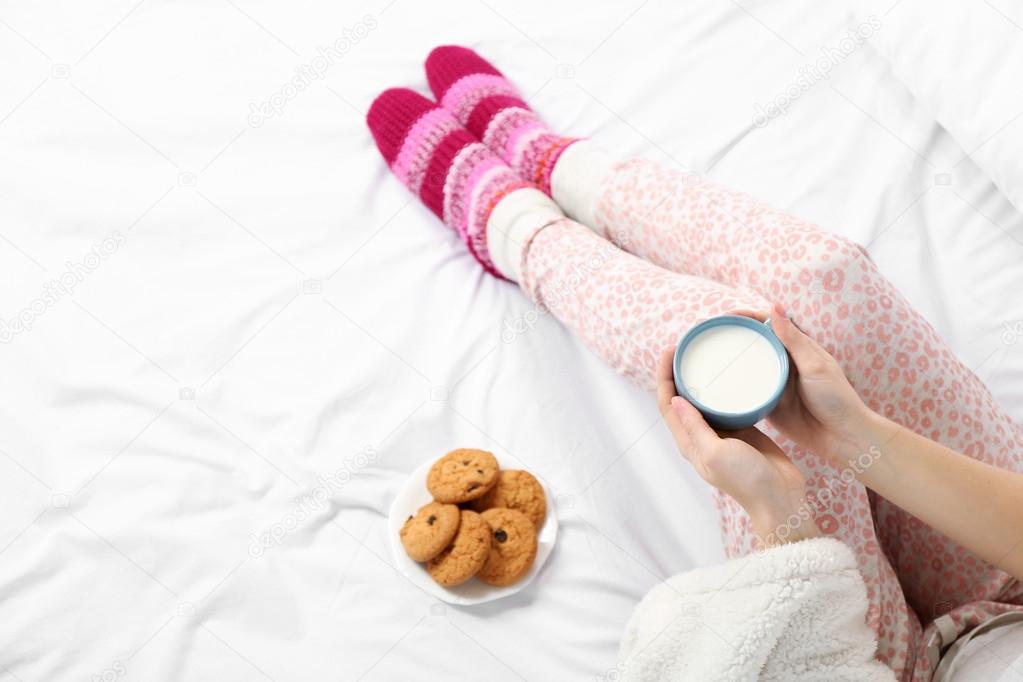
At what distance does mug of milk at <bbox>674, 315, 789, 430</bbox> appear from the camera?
676 mm

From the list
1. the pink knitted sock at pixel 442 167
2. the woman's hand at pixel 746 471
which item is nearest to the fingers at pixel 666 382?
the woman's hand at pixel 746 471

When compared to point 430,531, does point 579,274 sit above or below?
above

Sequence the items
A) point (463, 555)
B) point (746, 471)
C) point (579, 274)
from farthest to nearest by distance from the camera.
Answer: point (579, 274), point (463, 555), point (746, 471)

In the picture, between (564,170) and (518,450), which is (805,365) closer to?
(518,450)

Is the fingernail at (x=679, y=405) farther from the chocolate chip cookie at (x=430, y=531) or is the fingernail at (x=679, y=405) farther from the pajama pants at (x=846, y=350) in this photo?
the chocolate chip cookie at (x=430, y=531)

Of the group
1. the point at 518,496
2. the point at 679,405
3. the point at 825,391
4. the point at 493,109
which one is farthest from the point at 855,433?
the point at 493,109

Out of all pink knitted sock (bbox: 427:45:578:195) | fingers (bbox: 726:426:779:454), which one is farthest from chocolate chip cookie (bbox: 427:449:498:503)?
pink knitted sock (bbox: 427:45:578:195)

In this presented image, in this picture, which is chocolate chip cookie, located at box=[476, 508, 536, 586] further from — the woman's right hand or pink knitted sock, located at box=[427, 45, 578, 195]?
pink knitted sock, located at box=[427, 45, 578, 195]

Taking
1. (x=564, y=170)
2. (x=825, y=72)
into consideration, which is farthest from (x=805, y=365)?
(x=825, y=72)

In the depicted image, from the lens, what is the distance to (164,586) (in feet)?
2.92

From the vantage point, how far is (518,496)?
2.98 ft

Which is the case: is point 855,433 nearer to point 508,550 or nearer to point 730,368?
point 730,368

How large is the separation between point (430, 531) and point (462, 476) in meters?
0.07

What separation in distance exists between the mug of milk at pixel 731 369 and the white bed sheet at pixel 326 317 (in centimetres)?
28
